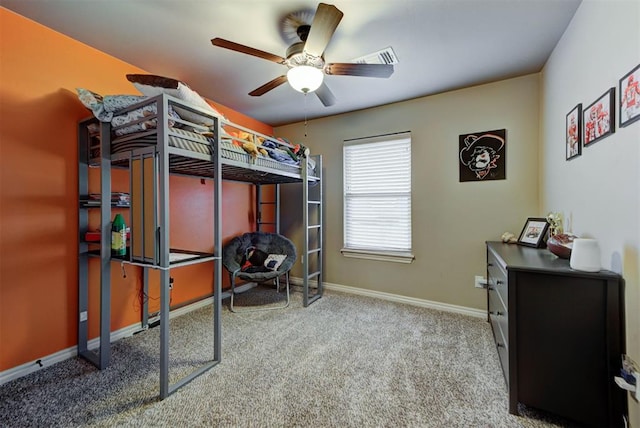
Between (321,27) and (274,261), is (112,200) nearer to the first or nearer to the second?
(274,261)

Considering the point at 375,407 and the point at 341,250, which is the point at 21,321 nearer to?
the point at 375,407

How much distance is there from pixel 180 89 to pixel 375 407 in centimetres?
218

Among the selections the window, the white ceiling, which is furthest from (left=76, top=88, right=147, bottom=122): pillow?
the window

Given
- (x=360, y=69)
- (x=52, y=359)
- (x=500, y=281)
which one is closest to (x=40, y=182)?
(x=52, y=359)

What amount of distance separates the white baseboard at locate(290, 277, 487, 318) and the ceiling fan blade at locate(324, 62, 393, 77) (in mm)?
2401

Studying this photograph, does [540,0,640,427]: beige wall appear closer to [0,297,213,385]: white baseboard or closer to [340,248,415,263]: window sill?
[340,248,415,263]: window sill

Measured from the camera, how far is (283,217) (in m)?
3.96

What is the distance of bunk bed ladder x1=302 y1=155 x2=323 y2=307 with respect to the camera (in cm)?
303

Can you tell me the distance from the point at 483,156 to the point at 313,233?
2.21 meters

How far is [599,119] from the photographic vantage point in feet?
4.54

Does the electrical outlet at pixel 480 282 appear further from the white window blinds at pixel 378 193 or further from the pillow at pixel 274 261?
the pillow at pixel 274 261

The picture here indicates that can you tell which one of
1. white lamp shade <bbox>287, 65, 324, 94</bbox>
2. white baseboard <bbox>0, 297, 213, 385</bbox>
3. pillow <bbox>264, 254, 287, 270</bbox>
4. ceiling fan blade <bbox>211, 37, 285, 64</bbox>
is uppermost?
ceiling fan blade <bbox>211, 37, 285, 64</bbox>

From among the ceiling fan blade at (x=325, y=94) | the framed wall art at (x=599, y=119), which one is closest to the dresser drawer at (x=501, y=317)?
the framed wall art at (x=599, y=119)

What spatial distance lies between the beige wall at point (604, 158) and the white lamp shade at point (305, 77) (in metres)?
1.51
